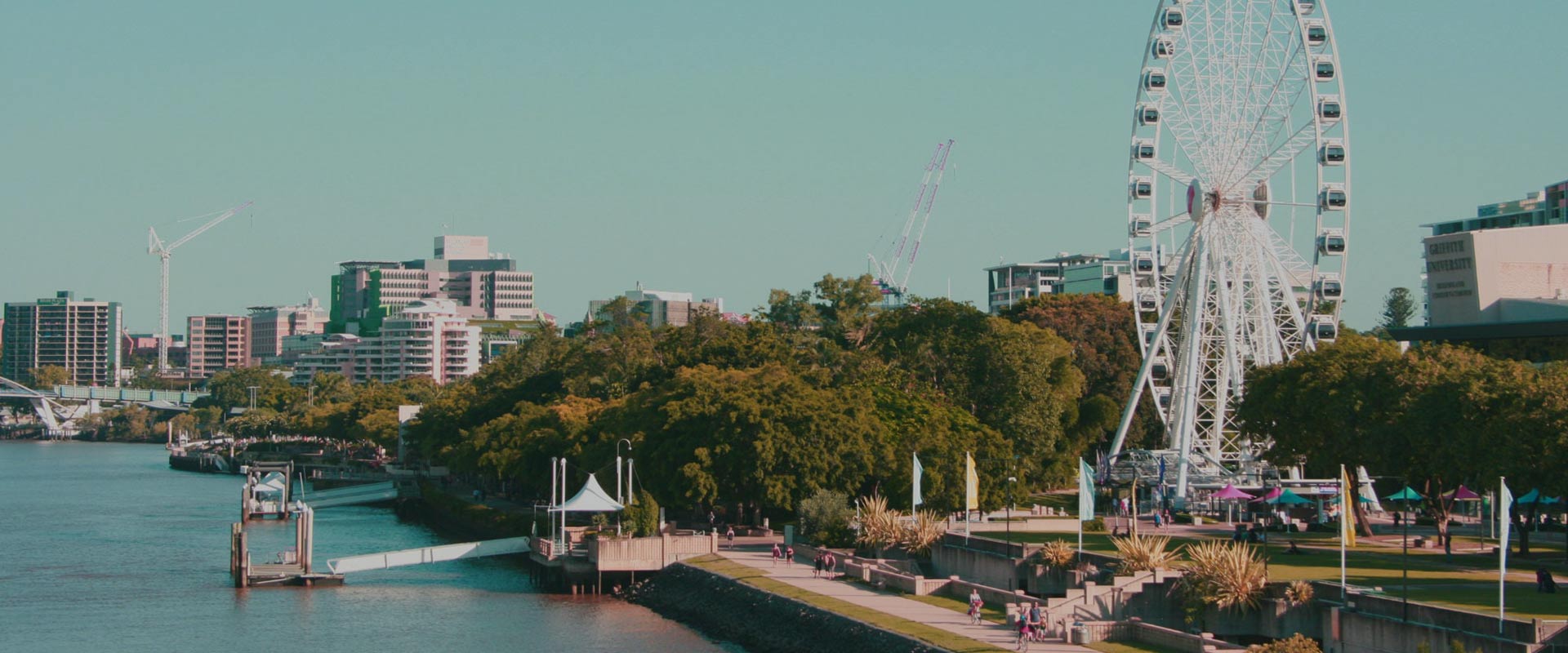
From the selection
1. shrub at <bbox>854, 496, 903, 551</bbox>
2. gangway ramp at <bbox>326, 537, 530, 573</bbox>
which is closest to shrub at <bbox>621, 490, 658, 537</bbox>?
gangway ramp at <bbox>326, 537, 530, 573</bbox>

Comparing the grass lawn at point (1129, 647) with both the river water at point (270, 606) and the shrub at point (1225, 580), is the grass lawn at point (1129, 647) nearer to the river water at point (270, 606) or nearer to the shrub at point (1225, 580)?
the shrub at point (1225, 580)

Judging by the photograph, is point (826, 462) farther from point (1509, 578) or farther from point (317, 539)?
point (317, 539)

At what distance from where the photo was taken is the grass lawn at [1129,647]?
2110 inches

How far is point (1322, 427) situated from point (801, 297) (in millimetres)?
89321

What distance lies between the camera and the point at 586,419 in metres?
120

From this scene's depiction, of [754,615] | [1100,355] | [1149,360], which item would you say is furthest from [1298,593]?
[1100,355]

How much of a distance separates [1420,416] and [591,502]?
37.5 metres

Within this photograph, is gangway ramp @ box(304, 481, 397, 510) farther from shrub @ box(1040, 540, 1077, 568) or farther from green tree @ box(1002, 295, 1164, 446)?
shrub @ box(1040, 540, 1077, 568)

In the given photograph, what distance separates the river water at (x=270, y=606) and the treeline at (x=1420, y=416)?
27186mm

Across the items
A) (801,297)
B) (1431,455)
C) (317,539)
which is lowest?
(317,539)

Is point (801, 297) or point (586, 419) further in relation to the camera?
point (801, 297)

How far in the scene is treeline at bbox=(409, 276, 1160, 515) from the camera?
300 feet

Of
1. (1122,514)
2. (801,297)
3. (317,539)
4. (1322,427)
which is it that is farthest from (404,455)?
(1322,427)

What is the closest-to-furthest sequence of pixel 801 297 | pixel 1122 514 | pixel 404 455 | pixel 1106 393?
pixel 1122 514
pixel 1106 393
pixel 801 297
pixel 404 455
